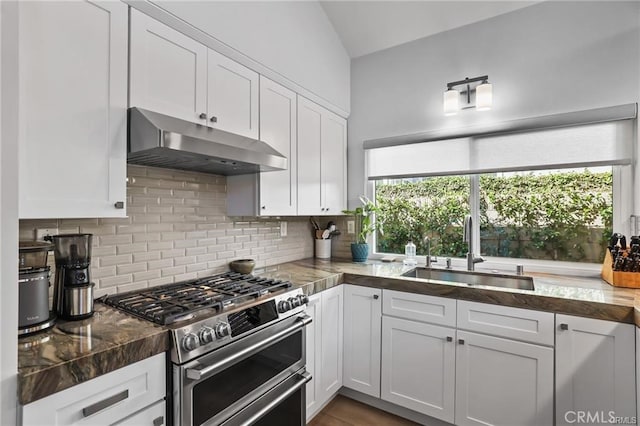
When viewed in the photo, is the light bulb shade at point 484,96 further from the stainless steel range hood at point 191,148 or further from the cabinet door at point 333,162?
the stainless steel range hood at point 191,148

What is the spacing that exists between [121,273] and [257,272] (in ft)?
3.01

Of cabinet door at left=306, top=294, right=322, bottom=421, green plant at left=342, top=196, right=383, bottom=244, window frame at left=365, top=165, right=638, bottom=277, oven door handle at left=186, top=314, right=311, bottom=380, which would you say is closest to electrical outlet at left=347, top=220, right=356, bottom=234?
green plant at left=342, top=196, right=383, bottom=244

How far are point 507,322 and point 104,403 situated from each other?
1924mm

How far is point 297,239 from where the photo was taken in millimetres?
3010

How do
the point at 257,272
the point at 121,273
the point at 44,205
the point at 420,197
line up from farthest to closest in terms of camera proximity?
1. the point at 420,197
2. the point at 257,272
3. the point at 121,273
4. the point at 44,205

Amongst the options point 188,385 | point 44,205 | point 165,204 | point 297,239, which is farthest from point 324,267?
point 44,205

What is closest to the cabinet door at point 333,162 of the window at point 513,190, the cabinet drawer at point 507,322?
the window at point 513,190

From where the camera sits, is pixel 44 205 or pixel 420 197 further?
pixel 420 197

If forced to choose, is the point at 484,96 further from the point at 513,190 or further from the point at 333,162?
the point at 333,162

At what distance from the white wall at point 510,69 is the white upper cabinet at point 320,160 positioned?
19cm

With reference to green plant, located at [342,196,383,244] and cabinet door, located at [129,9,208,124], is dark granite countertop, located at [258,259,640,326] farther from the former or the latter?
cabinet door, located at [129,9,208,124]

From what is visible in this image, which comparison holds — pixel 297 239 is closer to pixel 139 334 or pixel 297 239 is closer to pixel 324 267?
pixel 324 267

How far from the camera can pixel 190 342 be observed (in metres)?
1.28

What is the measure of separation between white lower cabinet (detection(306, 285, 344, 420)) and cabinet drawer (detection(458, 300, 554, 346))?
2.68 feet
